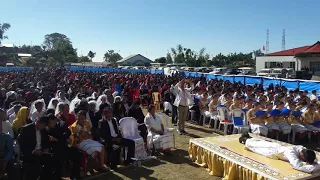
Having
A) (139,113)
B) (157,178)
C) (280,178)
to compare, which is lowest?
(157,178)

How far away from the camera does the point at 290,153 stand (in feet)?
18.7

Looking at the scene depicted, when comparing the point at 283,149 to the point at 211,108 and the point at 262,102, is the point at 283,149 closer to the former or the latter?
the point at 262,102

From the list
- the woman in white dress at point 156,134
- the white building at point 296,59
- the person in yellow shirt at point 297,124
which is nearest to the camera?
the woman in white dress at point 156,134

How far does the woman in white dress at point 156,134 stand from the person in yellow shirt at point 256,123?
2.66 meters

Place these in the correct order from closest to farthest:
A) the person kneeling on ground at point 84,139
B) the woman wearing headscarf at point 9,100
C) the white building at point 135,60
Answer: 1. the person kneeling on ground at point 84,139
2. the woman wearing headscarf at point 9,100
3. the white building at point 135,60

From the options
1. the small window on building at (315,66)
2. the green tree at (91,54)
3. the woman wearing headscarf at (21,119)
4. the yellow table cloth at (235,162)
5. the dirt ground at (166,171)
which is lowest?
the dirt ground at (166,171)

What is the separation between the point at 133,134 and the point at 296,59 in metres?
32.4

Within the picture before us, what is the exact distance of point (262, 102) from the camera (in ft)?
31.0

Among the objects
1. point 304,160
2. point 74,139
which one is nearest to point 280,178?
point 304,160

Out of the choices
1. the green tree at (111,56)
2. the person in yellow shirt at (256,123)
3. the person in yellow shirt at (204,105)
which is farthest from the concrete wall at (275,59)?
the green tree at (111,56)

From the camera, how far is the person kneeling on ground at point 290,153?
5383 millimetres

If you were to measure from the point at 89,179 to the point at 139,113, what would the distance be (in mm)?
2657

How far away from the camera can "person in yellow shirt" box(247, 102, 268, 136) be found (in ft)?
28.4

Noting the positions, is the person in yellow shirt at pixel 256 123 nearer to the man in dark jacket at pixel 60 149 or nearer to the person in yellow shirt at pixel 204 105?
the person in yellow shirt at pixel 204 105
